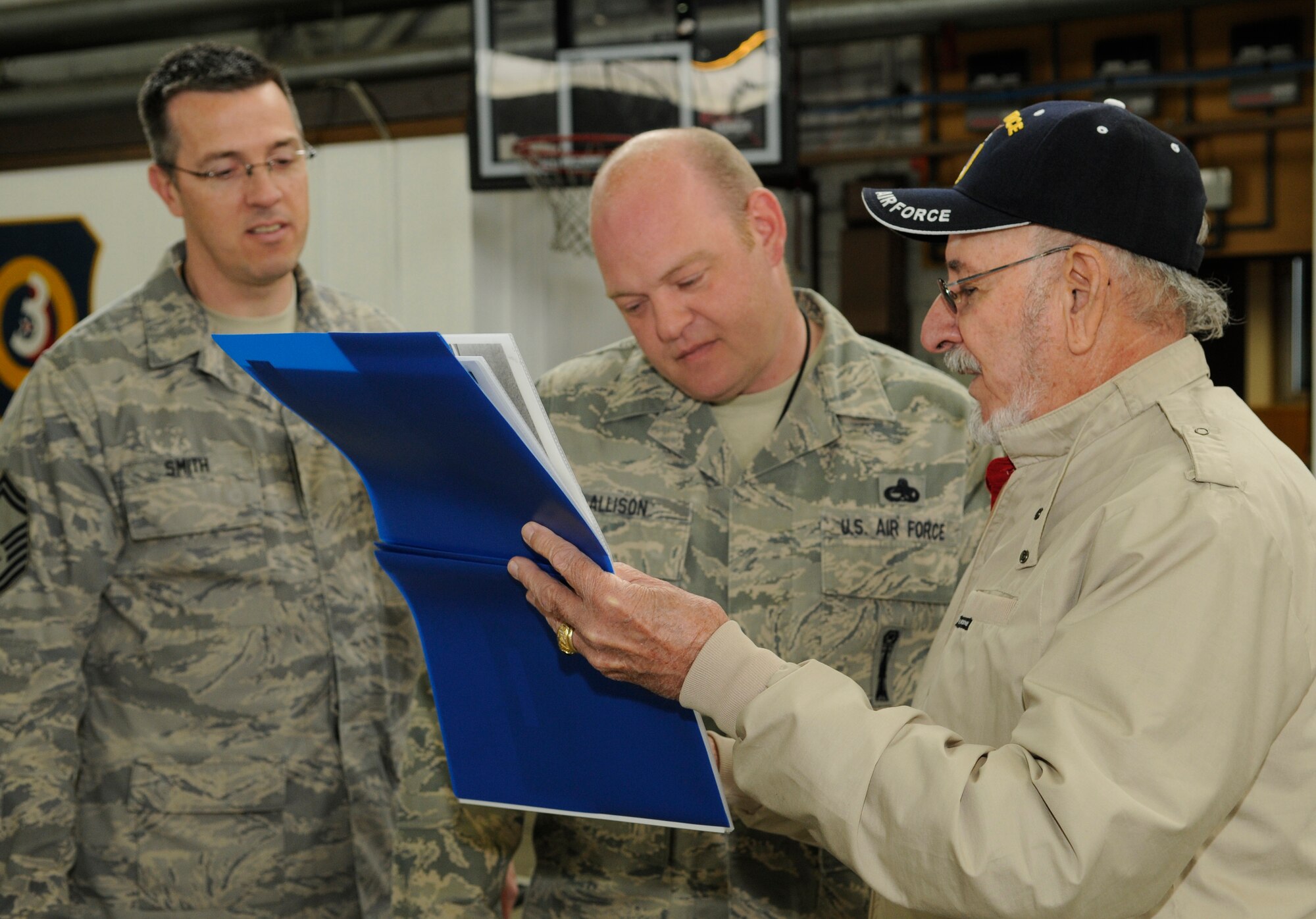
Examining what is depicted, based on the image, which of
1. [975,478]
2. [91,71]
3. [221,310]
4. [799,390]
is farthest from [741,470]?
[91,71]

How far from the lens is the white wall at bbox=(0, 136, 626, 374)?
5.30 m

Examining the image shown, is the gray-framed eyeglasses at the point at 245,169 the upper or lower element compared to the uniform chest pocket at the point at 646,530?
upper

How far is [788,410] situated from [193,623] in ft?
3.80

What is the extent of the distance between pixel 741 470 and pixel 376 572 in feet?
2.84

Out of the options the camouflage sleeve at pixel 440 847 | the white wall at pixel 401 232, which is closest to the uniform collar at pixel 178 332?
the camouflage sleeve at pixel 440 847

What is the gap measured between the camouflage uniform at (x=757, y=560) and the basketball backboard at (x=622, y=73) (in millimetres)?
2938

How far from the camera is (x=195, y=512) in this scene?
83.4 inches

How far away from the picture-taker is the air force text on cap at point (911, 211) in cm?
118

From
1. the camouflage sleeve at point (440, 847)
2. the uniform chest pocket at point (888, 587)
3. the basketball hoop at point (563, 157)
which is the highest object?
the basketball hoop at point (563, 157)

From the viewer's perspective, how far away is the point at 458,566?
1.26 metres

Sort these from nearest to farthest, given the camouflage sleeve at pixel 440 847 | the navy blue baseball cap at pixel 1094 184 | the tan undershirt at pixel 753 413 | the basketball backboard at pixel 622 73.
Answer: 1. the navy blue baseball cap at pixel 1094 184
2. the camouflage sleeve at pixel 440 847
3. the tan undershirt at pixel 753 413
4. the basketball backboard at pixel 622 73

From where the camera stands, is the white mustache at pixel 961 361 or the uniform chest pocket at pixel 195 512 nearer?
the white mustache at pixel 961 361

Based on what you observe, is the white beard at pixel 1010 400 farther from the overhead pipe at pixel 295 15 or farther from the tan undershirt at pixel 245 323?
the overhead pipe at pixel 295 15

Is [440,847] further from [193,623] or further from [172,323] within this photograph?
[172,323]
